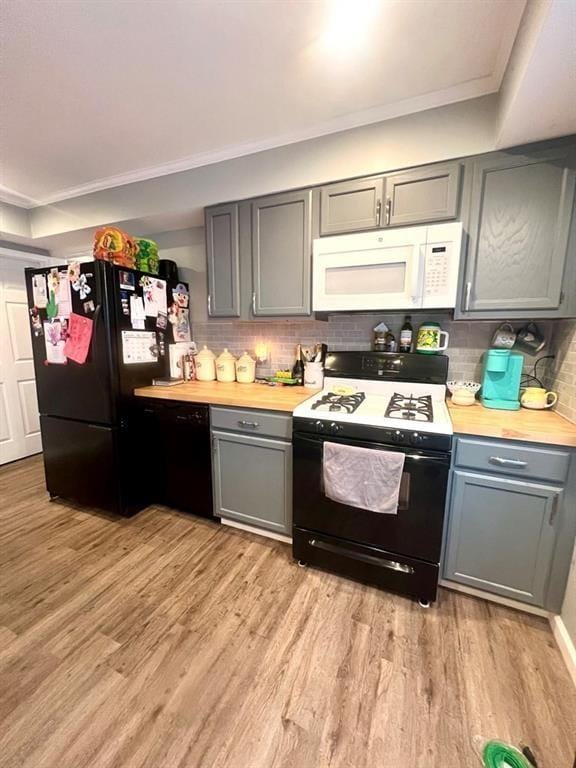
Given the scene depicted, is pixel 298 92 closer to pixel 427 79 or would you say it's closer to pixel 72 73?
pixel 427 79

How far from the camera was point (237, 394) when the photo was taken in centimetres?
204

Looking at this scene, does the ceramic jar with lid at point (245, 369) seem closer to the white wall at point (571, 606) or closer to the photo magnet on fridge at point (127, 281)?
the photo magnet on fridge at point (127, 281)

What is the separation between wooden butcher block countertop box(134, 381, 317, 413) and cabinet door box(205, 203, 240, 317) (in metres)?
0.54

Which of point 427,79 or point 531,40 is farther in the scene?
point 427,79

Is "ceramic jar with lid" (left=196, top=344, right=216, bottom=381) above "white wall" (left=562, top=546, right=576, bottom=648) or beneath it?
above

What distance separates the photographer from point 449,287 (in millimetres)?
1599

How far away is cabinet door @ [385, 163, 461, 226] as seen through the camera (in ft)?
5.25

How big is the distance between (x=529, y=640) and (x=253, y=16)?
281 cm

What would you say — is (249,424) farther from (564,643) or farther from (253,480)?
(564,643)

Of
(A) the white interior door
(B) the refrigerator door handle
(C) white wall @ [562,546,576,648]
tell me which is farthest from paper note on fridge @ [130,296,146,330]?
(C) white wall @ [562,546,576,648]

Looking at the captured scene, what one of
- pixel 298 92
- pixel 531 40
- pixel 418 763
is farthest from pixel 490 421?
pixel 298 92

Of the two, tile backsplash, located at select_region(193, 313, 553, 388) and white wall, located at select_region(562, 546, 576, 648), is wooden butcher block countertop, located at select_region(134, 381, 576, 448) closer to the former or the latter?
tile backsplash, located at select_region(193, 313, 553, 388)

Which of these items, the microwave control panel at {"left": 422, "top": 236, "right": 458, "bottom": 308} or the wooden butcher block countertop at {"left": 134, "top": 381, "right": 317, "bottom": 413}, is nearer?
the microwave control panel at {"left": 422, "top": 236, "right": 458, "bottom": 308}

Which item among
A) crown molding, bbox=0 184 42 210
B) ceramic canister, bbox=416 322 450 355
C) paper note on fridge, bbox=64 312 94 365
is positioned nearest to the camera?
ceramic canister, bbox=416 322 450 355
